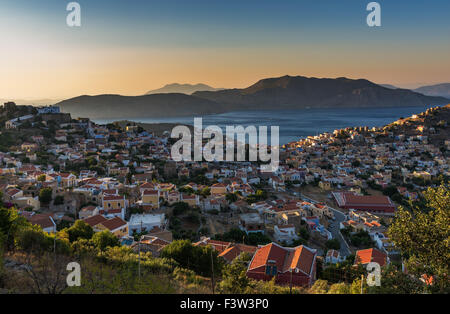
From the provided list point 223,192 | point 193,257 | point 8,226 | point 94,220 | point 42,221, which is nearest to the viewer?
point 8,226

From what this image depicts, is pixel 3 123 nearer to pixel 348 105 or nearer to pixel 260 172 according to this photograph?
pixel 260 172

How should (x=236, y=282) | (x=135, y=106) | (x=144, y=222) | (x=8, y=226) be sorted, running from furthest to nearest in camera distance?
1. (x=135, y=106)
2. (x=144, y=222)
3. (x=8, y=226)
4. (x=236, y=282)

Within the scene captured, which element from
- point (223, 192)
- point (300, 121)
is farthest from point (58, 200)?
point (300, 121)

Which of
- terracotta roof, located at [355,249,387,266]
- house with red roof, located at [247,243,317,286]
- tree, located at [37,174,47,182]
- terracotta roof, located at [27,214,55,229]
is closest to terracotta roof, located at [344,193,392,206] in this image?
terracotta roof, located at [355,249,387,266]

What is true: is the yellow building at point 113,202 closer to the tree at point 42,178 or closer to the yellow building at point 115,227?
the yellow building at point 115,227

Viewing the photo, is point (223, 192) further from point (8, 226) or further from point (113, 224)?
point (8, 226)

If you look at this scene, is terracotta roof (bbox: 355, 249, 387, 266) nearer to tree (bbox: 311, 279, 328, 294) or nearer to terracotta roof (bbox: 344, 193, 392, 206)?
tree (bbox: 311, 279, 328, 294)

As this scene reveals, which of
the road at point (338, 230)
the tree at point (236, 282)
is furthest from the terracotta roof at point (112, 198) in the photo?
the tree at point (236, 282)
